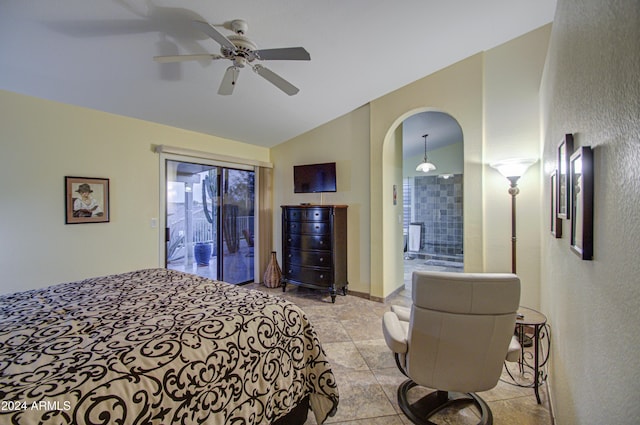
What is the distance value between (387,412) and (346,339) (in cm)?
102

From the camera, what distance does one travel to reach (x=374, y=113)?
392cm

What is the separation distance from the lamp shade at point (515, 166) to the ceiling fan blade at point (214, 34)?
8.73 feet

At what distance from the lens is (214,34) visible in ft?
5.65

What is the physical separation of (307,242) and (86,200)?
256 centimetres

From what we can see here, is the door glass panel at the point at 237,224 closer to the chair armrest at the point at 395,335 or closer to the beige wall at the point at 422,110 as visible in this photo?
the beige wall at the point at 422,110

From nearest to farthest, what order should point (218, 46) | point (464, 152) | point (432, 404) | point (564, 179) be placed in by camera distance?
point (564, 179), point (432, 404), point (218, 46), point (464, 152)

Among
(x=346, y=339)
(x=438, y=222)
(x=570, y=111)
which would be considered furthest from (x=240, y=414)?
(x=438, y=222)

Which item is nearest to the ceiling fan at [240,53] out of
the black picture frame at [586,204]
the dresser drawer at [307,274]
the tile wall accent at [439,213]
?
the black picture frame at [586,204]

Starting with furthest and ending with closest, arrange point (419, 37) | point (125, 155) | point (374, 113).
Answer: point (374, 113) < point (125, 155) < point (419, 37)

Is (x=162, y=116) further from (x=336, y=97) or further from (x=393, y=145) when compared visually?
(x=393, y=145)

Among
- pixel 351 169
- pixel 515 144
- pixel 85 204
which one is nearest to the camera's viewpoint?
pixel 85 204

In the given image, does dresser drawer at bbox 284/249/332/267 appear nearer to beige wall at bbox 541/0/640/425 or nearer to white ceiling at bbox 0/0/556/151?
white ceiling at bbox 0/0/556/151

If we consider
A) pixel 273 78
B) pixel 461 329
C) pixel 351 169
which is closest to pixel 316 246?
pixel 351 169

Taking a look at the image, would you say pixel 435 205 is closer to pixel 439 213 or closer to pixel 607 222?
pixel 439 213
